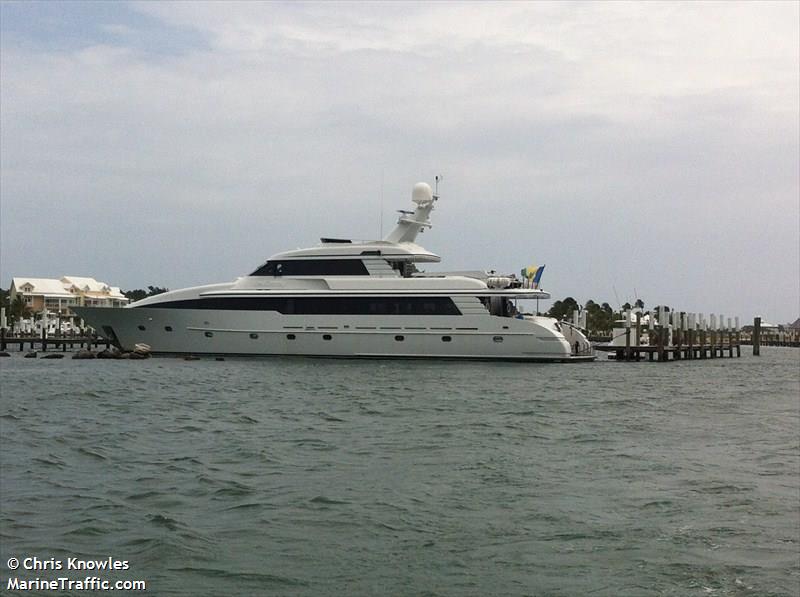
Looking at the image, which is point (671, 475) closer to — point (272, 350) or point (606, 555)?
point (606, 555)

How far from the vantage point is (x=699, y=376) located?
3544cm

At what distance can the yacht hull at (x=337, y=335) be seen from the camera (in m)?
35.8

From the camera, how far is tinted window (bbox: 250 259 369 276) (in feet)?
123

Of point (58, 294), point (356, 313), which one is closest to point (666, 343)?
point (356, 313)

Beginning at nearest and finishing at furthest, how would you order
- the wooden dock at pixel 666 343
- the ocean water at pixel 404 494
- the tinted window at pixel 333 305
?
the ocean water at pixel 404 494 → the tinted window at pixel 333 305 → the wooden dock at pixel 666 343

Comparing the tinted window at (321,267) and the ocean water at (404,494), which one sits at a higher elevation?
the tinted window at (321,267)

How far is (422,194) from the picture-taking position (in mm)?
40969

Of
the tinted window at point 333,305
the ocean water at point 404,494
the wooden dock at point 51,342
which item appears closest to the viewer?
the ocean water at point 404,494

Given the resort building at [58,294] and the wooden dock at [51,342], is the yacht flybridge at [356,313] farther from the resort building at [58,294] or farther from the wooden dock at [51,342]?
the resort building at [58,294]

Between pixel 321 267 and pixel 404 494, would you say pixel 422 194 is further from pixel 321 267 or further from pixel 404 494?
pixel 404 494

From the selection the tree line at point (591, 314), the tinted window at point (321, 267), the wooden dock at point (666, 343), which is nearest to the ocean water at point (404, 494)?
the tinted window at point (321, 267)

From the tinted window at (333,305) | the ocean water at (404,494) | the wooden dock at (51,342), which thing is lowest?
the ocean water at (404,494)

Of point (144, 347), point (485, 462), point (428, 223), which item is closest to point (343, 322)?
point (428, 223)

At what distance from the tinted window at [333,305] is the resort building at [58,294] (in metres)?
71.2
